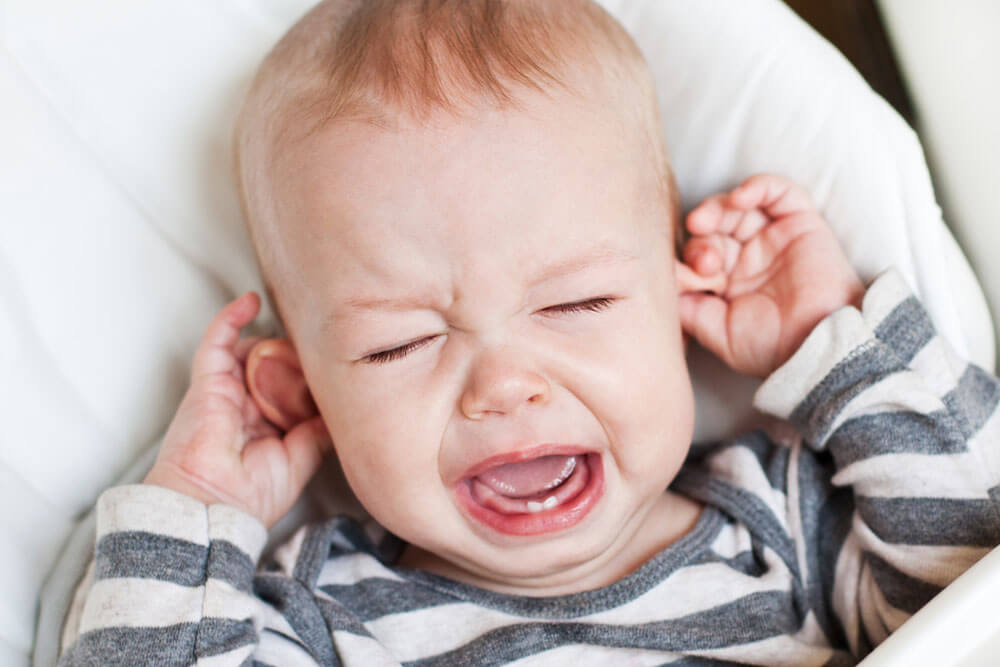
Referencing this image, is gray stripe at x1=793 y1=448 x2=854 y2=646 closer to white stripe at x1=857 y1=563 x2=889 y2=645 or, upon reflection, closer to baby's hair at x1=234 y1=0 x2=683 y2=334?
white stripe at x1=857 y1=563 x2=889 y2=645

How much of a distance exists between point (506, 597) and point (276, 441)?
28 cm

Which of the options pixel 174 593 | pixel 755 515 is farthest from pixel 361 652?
pixel 755 515

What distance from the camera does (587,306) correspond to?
803mm

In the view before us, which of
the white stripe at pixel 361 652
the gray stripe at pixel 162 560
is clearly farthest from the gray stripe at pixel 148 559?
the white stripe at pixel 361 652

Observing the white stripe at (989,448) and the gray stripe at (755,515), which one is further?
the gray stripe at (755,515)

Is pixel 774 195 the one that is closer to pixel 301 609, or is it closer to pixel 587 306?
pixel 587 306

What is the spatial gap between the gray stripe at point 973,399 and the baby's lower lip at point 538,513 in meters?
0.31

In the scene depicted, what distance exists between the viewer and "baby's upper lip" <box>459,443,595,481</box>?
78 cm

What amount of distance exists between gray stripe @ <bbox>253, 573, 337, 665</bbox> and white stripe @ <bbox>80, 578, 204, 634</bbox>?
0.10 metres

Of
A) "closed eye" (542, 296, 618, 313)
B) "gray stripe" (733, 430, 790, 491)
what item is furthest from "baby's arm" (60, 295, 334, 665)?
"gray stripe" (733, 430, 790, 491)

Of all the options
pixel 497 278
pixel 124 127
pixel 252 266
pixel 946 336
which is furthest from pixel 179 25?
pixel 946 336

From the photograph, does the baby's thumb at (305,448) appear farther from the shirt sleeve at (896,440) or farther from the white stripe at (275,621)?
the shirt sleeve at (896,440)

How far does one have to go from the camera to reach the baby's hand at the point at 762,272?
0.93m

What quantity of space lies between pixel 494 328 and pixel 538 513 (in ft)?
0.55
